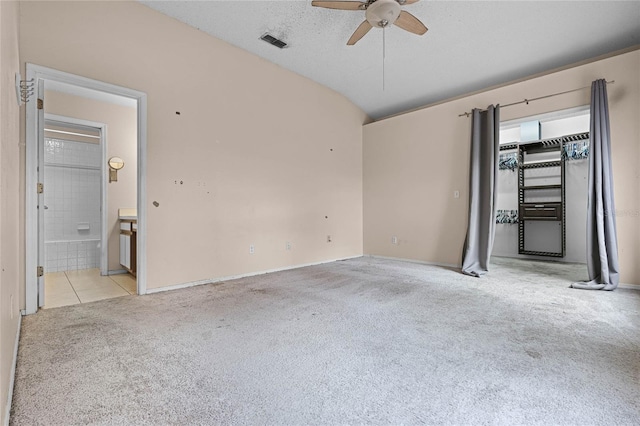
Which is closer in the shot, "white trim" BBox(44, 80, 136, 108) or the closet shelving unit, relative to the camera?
"white trim" BBox(44, 80, 136, 108)

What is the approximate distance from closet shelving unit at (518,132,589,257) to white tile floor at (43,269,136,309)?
635cm

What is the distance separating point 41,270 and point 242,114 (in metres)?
2.66

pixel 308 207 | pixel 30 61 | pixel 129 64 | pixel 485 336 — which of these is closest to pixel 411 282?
pixel 485 336

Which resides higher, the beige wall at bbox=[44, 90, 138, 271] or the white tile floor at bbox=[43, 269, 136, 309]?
the beige wall at bbox=[44, 90, 138, 271]

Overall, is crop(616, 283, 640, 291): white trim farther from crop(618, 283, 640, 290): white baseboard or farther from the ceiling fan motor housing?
the ceiling fan motor housing

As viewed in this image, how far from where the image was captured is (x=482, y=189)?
421 centimetres

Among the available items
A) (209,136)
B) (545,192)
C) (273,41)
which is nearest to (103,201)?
(209,136)

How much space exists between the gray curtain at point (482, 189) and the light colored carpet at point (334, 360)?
1198mm

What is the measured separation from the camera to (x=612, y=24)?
10.6 feet

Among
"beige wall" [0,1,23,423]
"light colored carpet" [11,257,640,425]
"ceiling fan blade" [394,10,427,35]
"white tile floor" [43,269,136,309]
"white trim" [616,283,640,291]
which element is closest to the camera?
"beige wall" [0,1,23,423]

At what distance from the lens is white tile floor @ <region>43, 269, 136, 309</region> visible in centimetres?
296

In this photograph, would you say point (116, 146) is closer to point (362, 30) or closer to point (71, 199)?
point (71, 199)

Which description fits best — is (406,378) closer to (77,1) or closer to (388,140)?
(77,1)

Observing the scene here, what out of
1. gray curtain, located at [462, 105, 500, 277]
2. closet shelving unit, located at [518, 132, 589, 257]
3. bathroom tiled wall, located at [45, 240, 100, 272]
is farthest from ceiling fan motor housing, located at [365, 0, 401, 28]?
bathroom tiled wall, located at [45, 240, 100, 272]
